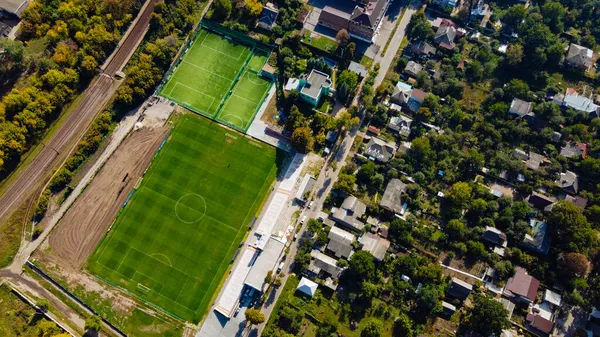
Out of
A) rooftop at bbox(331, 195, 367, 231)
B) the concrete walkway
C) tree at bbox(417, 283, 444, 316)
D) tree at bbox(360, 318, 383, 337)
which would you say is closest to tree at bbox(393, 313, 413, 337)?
tree at bbox(417, 283, 444, 316)

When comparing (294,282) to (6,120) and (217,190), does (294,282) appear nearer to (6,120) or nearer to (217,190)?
(217,190)

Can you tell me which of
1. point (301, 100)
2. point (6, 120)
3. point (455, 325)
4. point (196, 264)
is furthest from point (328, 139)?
point (6, 120)

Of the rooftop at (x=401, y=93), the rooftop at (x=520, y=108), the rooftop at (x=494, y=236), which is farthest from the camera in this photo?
the rooftop at (x=401, y=93)

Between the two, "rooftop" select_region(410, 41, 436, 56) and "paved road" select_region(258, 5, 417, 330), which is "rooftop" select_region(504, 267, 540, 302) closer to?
"paved road" select_region(258, 5, 417, 330)

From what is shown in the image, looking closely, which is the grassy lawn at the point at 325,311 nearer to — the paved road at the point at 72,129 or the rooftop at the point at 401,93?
the rooftop at the point at 401,93

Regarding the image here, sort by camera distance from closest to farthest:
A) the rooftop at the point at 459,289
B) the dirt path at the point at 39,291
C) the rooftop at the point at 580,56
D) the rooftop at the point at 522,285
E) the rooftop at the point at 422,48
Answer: the rooftop at the point at 522,285, the rooftop at the point at 459,289, the dirt path at the point at 39,291, the rooftop at the point at 580,56, the rooftop at the point at 422,48

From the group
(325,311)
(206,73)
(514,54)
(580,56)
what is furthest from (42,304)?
(580,56)

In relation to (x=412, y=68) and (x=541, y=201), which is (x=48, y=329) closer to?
(x=412, y=68)

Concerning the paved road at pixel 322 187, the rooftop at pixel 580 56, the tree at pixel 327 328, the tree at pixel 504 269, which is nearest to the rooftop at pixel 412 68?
the paved road at pixel 322 187
